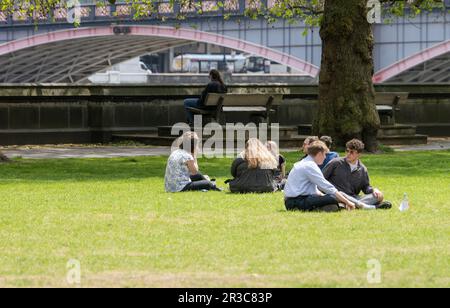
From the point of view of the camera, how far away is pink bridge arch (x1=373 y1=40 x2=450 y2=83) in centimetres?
6059

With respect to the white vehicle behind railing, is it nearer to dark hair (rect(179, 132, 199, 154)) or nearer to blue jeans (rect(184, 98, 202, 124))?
blue jeans (rect(184, 98, 202, 124))

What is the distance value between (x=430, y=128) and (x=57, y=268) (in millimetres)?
20265

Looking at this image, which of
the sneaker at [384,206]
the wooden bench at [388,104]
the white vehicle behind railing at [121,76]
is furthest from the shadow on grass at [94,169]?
the white vehicle behind railing at [121,76]

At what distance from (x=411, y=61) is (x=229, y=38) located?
1033 centimetres

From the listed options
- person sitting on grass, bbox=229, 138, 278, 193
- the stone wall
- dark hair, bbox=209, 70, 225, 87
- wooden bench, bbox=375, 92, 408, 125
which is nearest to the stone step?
wooden bench, bbox=375, 92, 408, 125

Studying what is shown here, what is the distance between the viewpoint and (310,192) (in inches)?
500

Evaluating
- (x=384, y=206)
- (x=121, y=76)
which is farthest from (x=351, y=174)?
(x=121, y=76)

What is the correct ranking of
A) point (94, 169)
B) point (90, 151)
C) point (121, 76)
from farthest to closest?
point (121, 76), point (90, 151), point (94, 169)

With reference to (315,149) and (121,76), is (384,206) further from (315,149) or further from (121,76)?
(121,76)

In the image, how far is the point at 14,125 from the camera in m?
24.8

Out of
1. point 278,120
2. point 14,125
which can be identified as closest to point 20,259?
point 14,125

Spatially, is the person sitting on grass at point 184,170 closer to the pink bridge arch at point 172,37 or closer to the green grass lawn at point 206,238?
the green grass lawn at point 206,238
